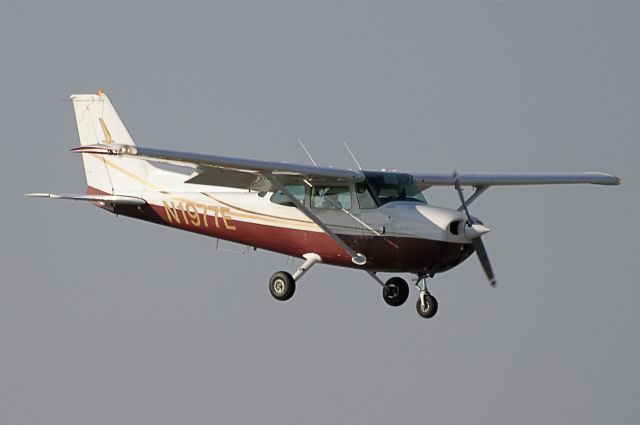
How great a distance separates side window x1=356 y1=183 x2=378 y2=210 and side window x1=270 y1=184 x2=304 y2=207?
1.23 m

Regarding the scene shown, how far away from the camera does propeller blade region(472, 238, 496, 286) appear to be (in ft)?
90.9

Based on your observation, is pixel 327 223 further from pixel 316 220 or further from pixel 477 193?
pixel 477 193

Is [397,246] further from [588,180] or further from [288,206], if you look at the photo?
[588,180]

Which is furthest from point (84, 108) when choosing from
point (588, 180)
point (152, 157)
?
point (588, 180)

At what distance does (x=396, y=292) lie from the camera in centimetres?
2986

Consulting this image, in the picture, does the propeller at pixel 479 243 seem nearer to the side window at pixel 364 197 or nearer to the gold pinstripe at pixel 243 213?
the side window at pixel 364 197

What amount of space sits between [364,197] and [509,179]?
4.57 metres

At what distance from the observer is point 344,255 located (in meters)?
28.6

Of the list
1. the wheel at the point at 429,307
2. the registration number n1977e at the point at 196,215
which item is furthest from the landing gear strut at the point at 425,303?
the registration number n1977e at the point at 196,215

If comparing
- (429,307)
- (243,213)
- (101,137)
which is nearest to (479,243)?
(429,307)

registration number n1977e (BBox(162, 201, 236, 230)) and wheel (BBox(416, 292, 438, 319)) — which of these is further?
registration number n1977e (BBox(162, 201, 236, 230))

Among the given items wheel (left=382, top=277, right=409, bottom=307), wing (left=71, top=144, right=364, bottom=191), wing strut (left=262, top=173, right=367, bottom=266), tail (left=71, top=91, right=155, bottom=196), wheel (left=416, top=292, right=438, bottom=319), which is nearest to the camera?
wing (left=71, top=144, right=364, bottom=191)

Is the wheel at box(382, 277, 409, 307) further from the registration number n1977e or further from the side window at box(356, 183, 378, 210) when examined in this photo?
the registration number n1977e

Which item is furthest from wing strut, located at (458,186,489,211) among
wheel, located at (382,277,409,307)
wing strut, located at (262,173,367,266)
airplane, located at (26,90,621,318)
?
wing strut, located at (262,173,367,266)
